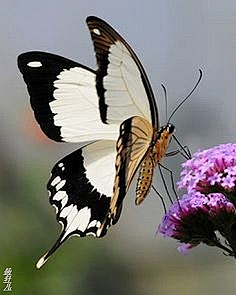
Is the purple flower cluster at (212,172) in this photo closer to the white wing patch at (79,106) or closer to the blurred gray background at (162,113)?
A: the white wing patch at (79,106)

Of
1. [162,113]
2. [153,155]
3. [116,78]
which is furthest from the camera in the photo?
[162,113]

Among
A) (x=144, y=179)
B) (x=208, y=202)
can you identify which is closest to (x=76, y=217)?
(x=144, y=179)

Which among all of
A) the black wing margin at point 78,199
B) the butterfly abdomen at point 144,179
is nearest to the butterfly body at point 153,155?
the butterfly abdomen at point 144,179

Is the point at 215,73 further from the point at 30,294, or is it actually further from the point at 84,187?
the point at 30,294

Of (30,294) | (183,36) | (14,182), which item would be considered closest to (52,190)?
(14,182)

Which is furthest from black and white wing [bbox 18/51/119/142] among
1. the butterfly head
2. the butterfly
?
the butterfly head

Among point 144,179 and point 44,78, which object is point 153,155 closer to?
point 144,179

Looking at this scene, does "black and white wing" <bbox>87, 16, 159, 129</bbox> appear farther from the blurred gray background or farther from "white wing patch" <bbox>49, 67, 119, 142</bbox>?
the blurred gray background
